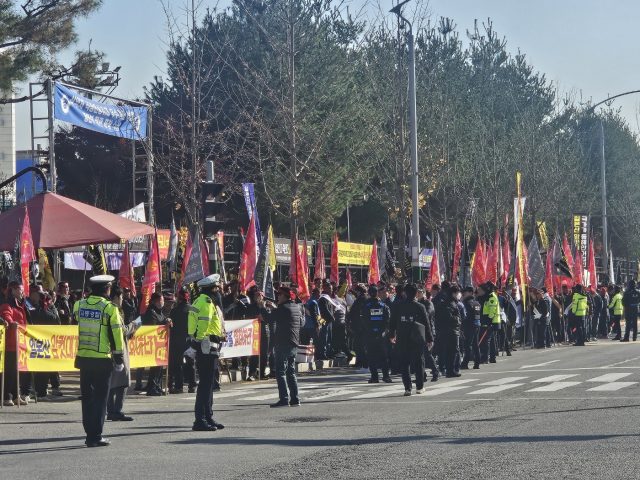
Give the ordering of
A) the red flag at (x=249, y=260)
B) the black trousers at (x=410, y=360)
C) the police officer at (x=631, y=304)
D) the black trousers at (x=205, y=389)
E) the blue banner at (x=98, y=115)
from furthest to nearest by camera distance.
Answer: the police officer at (x=631, y=304) < the blue banner at (x=98, y=115) < the red flag at (x=249, y=260) < the black trousers at (x=410, y=360) < the black trousers at (x=205, y=389)

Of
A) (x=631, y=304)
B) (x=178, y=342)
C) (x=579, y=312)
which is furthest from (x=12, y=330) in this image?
(x=631, y=304)

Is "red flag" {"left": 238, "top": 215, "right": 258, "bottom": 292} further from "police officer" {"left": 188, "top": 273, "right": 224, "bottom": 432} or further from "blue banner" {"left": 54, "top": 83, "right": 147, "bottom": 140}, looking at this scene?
"police officer" {"left": 188, "top": 273, "right": 224, "bottom": 432}

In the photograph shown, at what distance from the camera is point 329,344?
71.5 feet

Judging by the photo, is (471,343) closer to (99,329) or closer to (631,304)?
(99,329)

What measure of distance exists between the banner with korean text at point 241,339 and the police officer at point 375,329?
88.6 inches

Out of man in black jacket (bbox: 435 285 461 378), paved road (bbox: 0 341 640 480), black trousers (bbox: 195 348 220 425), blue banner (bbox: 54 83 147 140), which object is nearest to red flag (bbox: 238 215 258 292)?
paved road (bbox: 0 341 640 480)

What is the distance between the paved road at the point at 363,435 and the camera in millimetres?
8000

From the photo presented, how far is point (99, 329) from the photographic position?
1012 cm

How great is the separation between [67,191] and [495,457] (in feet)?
111

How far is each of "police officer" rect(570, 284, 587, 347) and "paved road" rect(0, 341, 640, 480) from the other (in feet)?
41.0

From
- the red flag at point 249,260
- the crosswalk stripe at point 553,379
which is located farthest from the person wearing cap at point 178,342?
the crosswalk stripe at point 553,379

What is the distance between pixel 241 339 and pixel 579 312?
14619 millimetres

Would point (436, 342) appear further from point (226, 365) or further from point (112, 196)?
point (112, 196)

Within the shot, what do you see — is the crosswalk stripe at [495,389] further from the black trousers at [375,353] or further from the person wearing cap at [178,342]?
the person wearing cap at [178,342]
